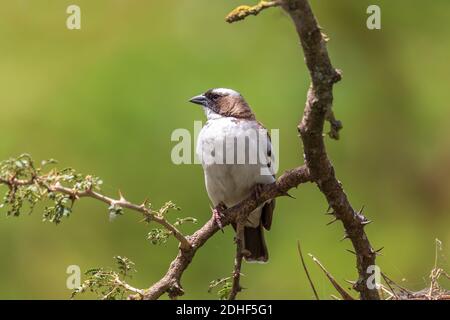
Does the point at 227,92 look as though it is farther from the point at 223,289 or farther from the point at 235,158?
the point at 223,289

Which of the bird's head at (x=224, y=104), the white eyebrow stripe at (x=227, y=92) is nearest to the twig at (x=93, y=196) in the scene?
the bird's head at (x=224, y=104)

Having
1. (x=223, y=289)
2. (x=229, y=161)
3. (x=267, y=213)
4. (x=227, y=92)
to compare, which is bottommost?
(x=223, y=289)

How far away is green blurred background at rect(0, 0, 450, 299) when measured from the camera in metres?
7.22

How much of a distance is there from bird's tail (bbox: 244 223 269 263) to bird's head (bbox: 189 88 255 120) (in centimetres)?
70

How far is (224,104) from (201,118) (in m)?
1.34

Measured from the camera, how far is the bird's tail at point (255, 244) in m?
5.82

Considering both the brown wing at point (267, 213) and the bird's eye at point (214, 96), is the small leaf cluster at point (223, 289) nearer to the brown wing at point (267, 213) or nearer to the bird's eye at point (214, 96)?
the brown wing at point (267, 213)

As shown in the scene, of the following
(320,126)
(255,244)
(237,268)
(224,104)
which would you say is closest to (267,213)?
(255,244)

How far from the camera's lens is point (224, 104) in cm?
584

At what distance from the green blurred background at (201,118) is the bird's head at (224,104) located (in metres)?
1.20

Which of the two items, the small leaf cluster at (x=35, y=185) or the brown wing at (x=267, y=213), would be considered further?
the brown wing at (x=267, y=213)
